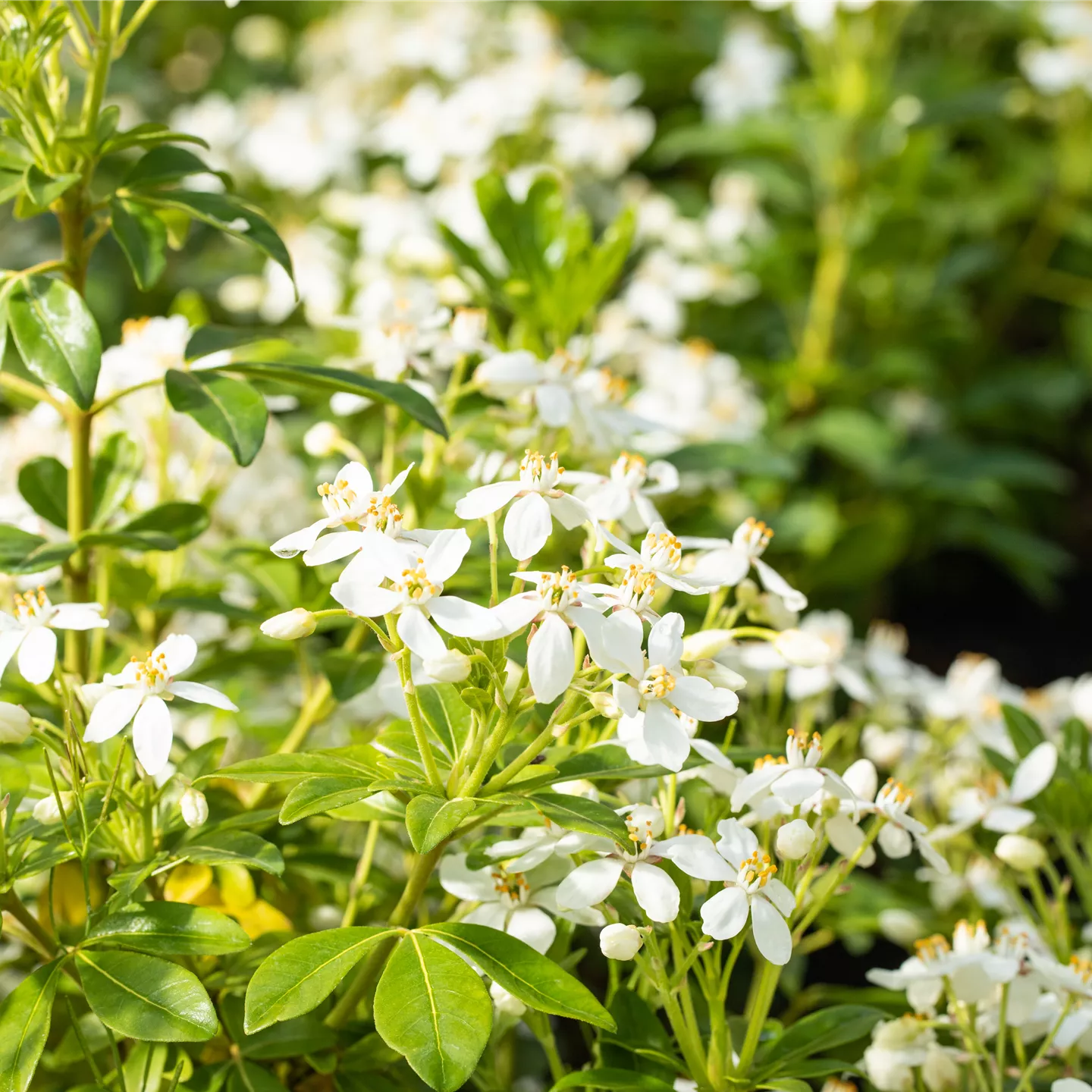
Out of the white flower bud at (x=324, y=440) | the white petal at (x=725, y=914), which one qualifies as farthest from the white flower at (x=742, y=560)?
the white flower bud at (x=324, y=440)

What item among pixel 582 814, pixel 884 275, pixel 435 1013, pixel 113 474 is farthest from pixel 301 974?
pixel 884 275

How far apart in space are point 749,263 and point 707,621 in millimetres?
1431

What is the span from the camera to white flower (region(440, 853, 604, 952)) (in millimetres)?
864

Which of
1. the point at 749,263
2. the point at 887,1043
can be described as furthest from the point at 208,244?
the point at 887,1043

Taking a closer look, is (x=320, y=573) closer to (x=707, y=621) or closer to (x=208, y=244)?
(x=707, y=621)

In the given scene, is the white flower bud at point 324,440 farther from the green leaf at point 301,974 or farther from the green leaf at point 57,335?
the green leaf at point 301,974

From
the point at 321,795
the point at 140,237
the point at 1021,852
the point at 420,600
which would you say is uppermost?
the point at 140,237

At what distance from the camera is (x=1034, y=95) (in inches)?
117

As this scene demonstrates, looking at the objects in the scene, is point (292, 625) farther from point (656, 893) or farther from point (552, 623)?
point (656, 893)

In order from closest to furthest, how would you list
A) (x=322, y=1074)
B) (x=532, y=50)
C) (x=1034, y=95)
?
1. (x=322, y=1074)
2. (x=532, y=50)
3. (x=1034, y=95)

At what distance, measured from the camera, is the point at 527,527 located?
0.80m

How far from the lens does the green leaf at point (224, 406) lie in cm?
92

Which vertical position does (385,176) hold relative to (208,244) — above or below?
above

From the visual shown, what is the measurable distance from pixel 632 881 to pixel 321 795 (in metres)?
0.20
